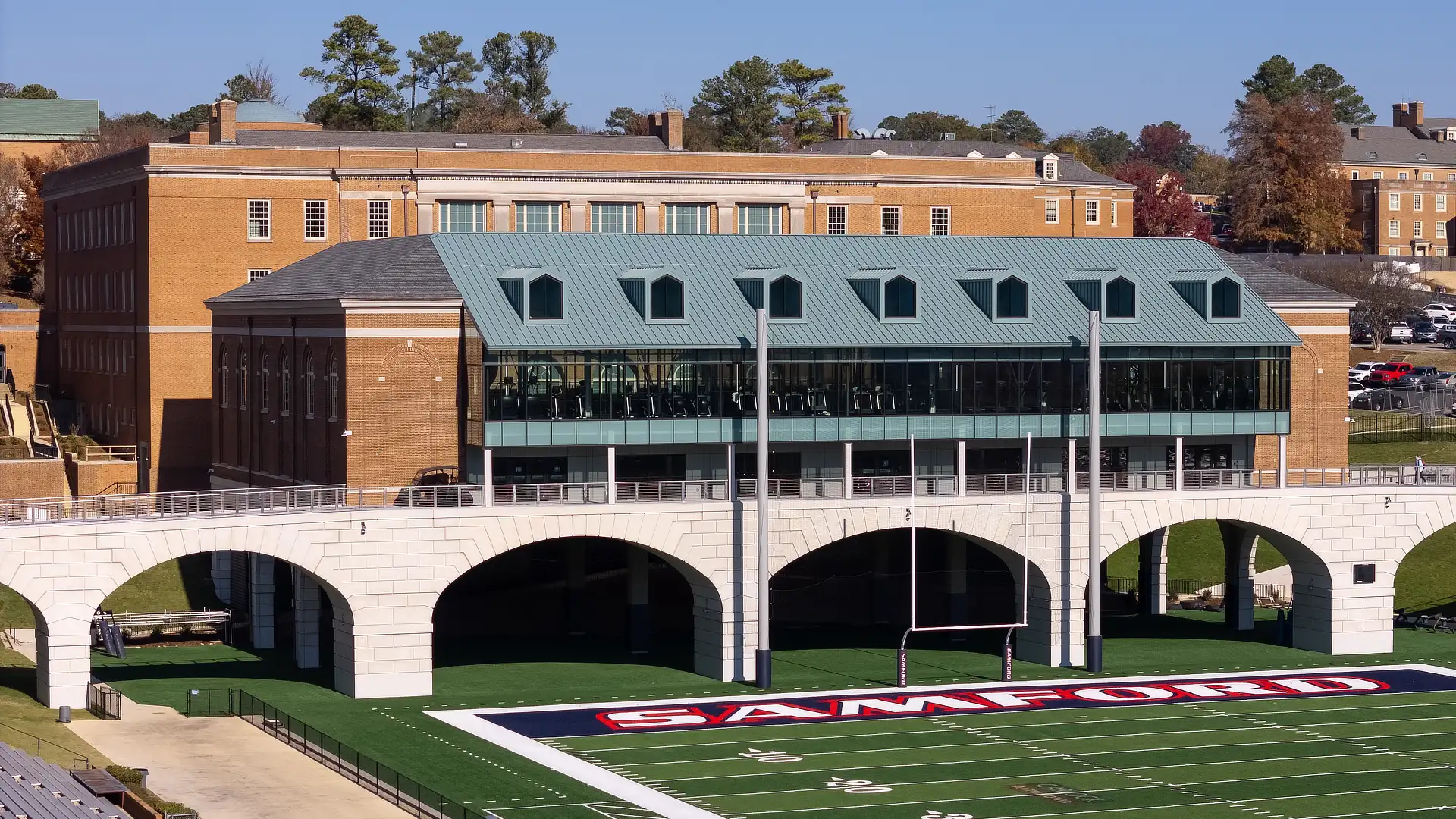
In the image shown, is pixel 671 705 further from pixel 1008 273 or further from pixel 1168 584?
pixel 1168 584

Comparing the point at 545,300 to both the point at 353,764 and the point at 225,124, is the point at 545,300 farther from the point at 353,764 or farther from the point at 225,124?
the point at 225,124

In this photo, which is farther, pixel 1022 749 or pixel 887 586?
pixel 887 586

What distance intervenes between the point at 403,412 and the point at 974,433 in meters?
18.9

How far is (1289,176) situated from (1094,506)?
8719 centimetres

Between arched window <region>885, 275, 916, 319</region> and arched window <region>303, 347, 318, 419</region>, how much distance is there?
19368mm

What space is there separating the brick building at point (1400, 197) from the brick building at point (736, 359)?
94.0m

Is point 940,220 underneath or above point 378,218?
above

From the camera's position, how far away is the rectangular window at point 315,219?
323ft

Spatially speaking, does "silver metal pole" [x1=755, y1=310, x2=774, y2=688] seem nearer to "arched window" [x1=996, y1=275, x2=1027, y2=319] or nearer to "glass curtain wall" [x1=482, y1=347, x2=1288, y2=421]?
"glass curtain wall" [x1=482, y1=347, x2=1288, y2=421]


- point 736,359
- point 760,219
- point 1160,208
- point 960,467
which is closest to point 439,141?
point 760,219

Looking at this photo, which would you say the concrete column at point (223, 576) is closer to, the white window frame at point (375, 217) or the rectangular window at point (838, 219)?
the white window frame at point (375, 217)

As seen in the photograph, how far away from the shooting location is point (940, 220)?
107688mm

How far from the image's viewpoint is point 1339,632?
76562mm

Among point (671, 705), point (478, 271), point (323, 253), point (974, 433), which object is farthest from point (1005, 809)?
point (323, 253)
